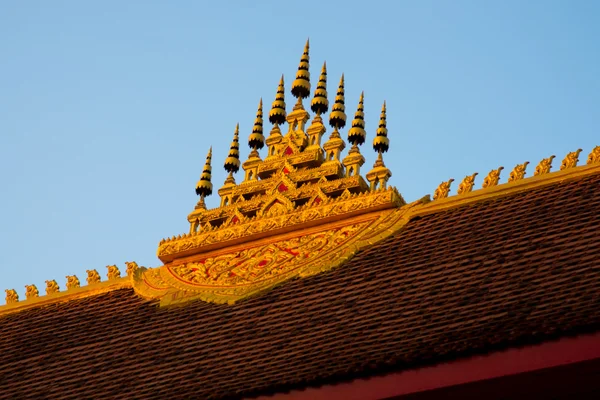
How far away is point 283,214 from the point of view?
15.1 metres

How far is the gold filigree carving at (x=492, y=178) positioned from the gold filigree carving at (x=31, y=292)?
18.6ft

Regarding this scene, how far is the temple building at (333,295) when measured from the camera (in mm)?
10180

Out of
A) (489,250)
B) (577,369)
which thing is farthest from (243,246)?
(577,369)

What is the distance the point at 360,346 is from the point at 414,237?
2.87 metres

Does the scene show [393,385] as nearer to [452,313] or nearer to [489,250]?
[452,313]

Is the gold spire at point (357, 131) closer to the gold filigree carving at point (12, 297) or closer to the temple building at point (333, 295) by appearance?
the temple building at point (333, 295)

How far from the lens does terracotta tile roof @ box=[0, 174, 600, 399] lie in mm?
10648

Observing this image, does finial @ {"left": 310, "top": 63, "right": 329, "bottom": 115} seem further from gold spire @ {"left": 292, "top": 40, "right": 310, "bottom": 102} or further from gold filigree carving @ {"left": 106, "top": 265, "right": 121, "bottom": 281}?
gold filigree carving @ {"left": 106, "top": 265, "right": 121, "bottom": 281}

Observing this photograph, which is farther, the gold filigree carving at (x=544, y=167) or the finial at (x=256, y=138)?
the finial at (x=256, y=138)

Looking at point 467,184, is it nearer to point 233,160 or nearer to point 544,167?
point 544,167

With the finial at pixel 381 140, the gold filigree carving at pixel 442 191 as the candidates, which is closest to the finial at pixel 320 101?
the finial at pixel 381 140

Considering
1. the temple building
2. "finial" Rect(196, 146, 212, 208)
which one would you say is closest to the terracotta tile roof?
the temple building

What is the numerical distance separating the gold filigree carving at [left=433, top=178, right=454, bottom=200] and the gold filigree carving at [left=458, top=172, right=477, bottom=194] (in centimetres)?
15

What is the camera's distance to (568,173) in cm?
1368
